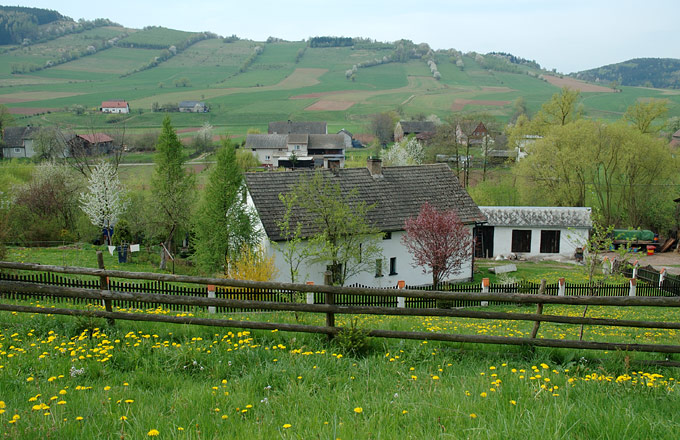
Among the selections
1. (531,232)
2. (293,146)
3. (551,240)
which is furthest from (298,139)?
(551,240)

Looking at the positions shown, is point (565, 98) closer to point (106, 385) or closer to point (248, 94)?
point (106, 385)

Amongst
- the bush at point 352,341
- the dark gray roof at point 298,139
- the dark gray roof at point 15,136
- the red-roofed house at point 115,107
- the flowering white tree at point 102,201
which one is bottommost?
the flowering white tree at point 102,201

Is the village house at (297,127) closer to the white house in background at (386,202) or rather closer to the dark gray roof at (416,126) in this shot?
the dark gray roof at (416,126)

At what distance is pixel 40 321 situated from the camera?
29.4 feet

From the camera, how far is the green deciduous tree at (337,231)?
80.2ft

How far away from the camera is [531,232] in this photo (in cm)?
3888

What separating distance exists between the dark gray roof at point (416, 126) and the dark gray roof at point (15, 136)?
2873 inches

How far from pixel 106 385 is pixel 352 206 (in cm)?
2245

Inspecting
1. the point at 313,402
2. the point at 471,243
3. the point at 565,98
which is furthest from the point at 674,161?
the point at 313,402

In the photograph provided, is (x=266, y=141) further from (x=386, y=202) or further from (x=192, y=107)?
(x=386, y=202)

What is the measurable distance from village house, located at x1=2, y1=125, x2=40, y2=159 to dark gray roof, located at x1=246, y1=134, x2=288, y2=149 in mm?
37601

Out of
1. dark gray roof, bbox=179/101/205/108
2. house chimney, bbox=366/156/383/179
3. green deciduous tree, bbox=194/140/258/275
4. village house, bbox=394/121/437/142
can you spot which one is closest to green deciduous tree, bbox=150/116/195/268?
green deciduous tree, bbox=194/140/258/275

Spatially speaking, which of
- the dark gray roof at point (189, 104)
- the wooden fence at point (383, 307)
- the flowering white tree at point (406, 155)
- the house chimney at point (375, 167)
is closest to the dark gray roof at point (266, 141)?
the flowering white tree at point (406, 155)

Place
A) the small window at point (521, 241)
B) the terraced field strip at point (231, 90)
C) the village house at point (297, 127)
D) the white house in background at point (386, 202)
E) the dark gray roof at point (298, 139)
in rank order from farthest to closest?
the terraced field strip at point (231, 90)
the village house at point (297, 127)
the dark gray roof at point (298, 139)
the small window at point (521, 241)
the white house in background at point (386, 202)
